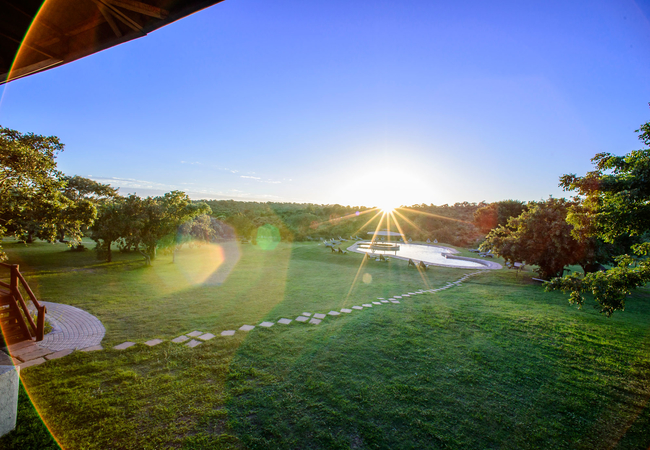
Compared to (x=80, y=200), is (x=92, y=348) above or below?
below

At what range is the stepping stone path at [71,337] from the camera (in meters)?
3.58

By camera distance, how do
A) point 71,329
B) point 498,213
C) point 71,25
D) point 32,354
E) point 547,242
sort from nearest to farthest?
1. point 71,25
2. point 32,354
3. point 71,329
4. point 547,242
5. point 498,213

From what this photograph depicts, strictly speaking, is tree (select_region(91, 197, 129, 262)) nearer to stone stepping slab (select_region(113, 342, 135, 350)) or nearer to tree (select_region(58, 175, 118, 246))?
tree (select_region(58, 175, 118, 246))

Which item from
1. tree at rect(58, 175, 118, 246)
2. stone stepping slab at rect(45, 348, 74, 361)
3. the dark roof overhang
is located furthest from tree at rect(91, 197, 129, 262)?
the dark roof overhang

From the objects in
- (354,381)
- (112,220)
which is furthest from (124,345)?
(112,220)

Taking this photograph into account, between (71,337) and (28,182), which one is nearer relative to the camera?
(71,337)

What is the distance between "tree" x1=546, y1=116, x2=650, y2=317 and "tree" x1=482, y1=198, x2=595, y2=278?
6.96 m

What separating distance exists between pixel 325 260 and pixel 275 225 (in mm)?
18408

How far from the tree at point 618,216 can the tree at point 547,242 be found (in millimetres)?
6965

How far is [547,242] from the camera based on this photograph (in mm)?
9492

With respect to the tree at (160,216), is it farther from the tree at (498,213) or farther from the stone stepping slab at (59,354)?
the tree at (498,213)

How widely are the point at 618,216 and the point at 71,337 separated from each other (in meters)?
8.67

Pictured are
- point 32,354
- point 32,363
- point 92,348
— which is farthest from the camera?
→ point 92,348

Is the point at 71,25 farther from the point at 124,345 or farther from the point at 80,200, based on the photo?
the point at 80,200
